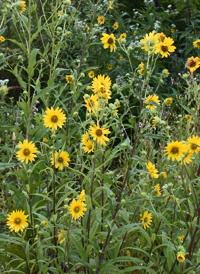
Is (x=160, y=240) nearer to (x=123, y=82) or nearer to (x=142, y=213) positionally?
(x=142, y=213)

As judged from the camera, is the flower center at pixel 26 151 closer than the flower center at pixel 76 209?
No

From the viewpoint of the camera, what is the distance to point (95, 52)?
16.7 feet

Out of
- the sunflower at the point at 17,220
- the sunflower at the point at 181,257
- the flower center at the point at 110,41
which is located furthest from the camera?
the flower center at the point at 110,41

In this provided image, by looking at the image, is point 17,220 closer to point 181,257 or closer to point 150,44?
point 181,257

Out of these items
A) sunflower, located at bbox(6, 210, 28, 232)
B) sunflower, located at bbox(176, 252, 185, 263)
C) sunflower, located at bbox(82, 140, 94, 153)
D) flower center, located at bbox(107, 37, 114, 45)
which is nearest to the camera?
sunflower, located at bbox(176, 252, 185, 263)

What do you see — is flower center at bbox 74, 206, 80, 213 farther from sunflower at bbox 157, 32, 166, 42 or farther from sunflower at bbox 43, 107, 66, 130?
sunflower at bbox 157, 32, 166, 42

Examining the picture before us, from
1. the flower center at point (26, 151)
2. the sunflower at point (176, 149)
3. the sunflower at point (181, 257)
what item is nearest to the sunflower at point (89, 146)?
the flower center at point (26, 151)

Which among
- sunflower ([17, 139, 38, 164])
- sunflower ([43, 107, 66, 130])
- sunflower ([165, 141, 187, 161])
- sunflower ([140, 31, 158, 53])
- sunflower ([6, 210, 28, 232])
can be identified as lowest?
sunflower ([6, 210, 28, 232])

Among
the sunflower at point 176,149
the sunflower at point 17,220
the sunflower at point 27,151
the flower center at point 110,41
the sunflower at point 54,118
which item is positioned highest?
Answer: the flower center at point 110,41

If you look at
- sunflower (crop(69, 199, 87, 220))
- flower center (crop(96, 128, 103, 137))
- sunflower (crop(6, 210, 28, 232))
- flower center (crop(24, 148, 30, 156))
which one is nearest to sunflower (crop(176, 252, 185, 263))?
sunflower (crop(69, 199, 87, 220))

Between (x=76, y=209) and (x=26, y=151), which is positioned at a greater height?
(x=26, y=151)

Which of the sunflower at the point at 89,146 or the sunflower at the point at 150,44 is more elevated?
the sunflower at the point at 150,44

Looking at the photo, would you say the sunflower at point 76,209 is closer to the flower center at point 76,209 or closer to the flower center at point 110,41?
the flower center at point 76,209

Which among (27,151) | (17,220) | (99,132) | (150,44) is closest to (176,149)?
(99,132)
